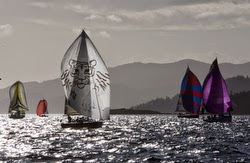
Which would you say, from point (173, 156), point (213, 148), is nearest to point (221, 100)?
point (213, 148)

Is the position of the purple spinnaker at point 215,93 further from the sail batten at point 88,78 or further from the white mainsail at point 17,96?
the white mainsail at point 17,96

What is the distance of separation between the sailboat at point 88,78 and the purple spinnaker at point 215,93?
183 ft

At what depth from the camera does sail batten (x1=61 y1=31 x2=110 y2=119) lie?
276 ft

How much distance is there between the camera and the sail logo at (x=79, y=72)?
84.3 m

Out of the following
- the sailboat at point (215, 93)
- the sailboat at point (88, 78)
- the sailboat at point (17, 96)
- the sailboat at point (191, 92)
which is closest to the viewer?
the sailboat at point (88, 78)

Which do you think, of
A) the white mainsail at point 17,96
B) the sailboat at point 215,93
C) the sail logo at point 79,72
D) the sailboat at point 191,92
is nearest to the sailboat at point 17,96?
the white mainsail at point 17,96

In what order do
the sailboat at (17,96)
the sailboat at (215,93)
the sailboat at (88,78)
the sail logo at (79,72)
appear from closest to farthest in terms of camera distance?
1. the sailboat at (88,78)
2. the sail logo at (79,72)
3. the sailboat at (215,93)
4. the sailboat at (17,96)

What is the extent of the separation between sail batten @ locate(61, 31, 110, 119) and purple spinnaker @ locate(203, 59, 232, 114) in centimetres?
5589

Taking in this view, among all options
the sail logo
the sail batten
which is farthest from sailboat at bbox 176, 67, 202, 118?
the sail logo

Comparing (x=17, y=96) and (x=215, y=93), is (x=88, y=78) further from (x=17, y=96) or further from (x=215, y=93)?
(x=17, y=96)

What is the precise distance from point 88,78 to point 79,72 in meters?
1.85

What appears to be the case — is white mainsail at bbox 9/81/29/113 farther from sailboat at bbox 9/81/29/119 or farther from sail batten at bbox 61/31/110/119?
sail batten at bbox 61/31/110/119

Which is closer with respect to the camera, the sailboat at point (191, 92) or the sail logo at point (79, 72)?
the sail logo at point (79, 72)

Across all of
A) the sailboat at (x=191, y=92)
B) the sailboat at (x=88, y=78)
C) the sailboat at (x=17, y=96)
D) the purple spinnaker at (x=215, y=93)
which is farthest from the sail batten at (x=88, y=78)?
the sailboat at (x=17, y=96)
